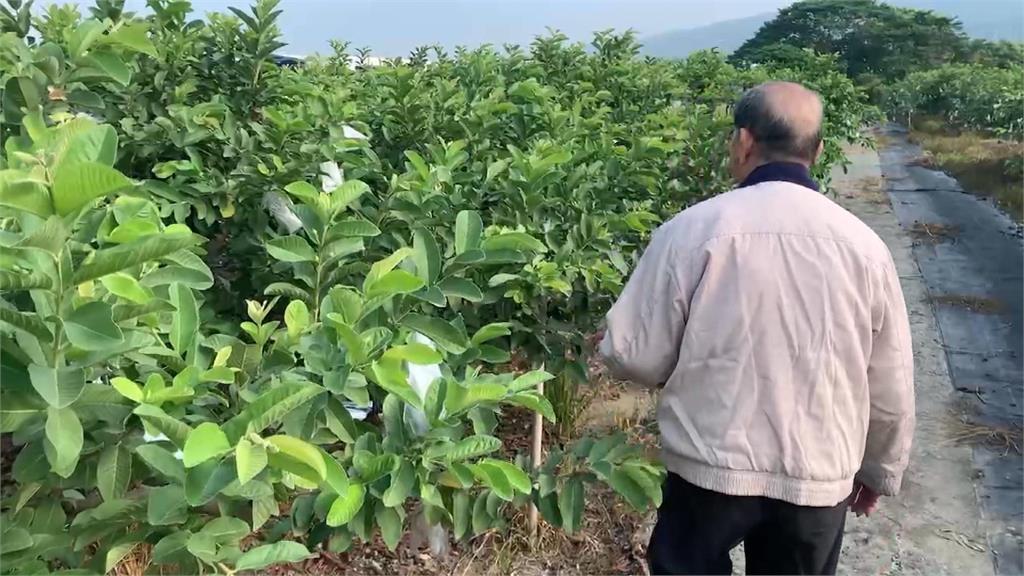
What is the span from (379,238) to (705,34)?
26806 mm

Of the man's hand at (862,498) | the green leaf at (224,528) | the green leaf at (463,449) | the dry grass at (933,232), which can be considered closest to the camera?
the green leaf at (224,528)

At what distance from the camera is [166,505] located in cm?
115

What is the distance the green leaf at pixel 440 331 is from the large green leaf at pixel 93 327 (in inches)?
21.9

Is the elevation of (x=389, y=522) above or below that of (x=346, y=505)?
below

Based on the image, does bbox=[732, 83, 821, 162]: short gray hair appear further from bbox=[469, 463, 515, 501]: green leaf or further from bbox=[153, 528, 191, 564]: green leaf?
bbox=[153, 528, 191, 564]: green leaf

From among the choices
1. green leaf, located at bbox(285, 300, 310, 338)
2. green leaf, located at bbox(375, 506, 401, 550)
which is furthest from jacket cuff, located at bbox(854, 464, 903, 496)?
green leaf, located at bbox(285, 300, 310, 338)

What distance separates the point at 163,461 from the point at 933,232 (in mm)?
8372

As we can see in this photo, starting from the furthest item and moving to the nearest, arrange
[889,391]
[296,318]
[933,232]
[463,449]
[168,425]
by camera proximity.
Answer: [933,232] → [889,391] → [296,318] → [463,449] → [168,425]

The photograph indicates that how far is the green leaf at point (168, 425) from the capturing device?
112cm

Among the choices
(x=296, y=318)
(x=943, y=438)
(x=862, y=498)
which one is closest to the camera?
(x=296, y=318)

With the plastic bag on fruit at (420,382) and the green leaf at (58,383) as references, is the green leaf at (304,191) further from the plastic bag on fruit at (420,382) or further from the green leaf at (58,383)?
the green leaf at (58,383)

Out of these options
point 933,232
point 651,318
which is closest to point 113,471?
point 651,318

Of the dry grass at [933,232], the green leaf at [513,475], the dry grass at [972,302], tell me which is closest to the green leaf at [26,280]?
the green leaf at [513,475]

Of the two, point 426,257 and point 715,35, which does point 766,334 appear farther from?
point 715,35
